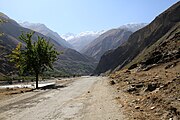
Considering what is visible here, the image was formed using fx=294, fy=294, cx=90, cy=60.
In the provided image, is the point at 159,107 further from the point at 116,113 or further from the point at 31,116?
the point at 31,116

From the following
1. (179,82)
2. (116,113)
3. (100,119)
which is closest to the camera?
(100,119)

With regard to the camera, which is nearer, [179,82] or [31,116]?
[31,116]

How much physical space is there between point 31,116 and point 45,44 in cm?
4266

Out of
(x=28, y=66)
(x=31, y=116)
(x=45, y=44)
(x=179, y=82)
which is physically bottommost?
(x=31, y=116)

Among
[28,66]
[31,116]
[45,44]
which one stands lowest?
[31,116]

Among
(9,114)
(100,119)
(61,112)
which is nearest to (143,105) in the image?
(100,119)

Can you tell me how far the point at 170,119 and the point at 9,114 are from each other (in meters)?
12.4

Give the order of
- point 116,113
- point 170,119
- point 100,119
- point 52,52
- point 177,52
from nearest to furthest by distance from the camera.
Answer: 1. point 170,119
2. point 100,119
3. point 116,113
4. point 52,52
5. point 177,52

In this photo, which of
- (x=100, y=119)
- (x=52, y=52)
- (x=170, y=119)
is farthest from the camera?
(x=52, y=52)

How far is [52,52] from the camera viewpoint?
63594 mm

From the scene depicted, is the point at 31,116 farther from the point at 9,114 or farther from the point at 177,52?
the point at 177,52

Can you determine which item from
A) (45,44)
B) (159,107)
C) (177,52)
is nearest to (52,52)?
(45,44)

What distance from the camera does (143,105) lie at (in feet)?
70.1

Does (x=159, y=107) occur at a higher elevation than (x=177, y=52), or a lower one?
lower
